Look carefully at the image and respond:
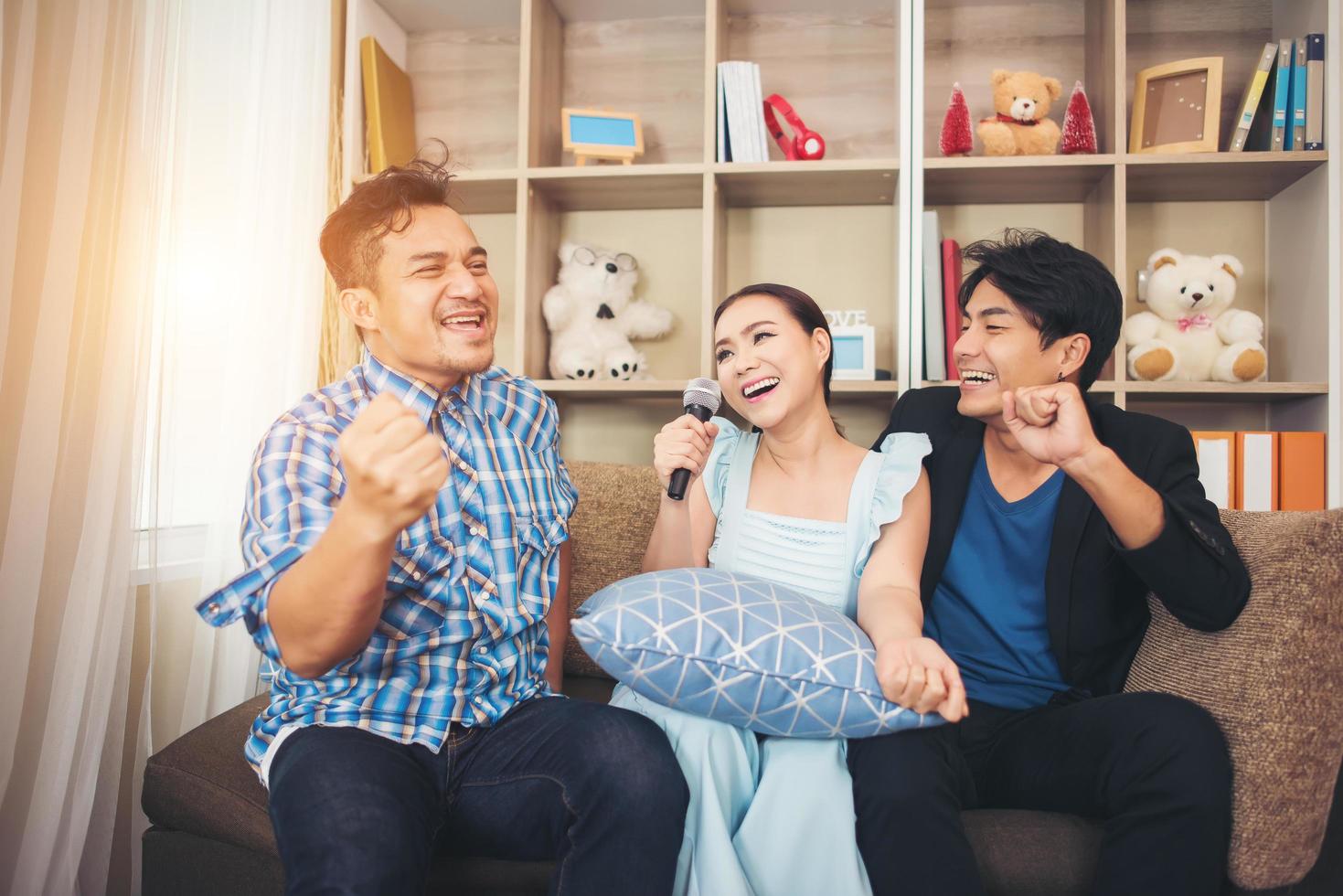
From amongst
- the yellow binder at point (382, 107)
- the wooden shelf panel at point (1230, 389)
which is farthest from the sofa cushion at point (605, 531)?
the wooden shelf panel at point (1230, 389)

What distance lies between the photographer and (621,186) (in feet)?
7.58

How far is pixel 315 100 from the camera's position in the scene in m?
2.17

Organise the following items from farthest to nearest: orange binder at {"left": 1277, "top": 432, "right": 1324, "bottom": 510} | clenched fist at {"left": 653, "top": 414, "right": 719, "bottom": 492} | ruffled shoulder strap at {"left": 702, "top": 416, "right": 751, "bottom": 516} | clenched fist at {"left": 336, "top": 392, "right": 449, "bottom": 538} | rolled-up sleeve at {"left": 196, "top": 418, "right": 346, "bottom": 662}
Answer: orange binder at {"left": 1277, "top": 432, "right": 1324, "bottom": 510} → ruffled shoulder strap at {"left": 702, "top": 416, "right": 751, "bottom": 516} → clenched fist at {"left": 653, "top": 414, "right": 719, "bottom": 492} → rolled-up sleeve at {"left": 196, "top": 418, "right": 346, "bottom": 662} → clenched fist at {"left": 336, "top": 392, "right": 449, "bottom": 538}

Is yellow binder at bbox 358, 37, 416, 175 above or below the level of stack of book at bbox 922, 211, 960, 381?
above

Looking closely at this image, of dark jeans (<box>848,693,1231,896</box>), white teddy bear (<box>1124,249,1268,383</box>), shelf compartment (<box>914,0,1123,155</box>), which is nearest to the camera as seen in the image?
dark jeans (<box>848,693,1231,896</box>)

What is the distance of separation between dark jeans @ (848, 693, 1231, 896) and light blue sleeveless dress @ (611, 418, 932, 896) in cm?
4

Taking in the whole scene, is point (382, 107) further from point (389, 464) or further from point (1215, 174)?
point (1215, 174)

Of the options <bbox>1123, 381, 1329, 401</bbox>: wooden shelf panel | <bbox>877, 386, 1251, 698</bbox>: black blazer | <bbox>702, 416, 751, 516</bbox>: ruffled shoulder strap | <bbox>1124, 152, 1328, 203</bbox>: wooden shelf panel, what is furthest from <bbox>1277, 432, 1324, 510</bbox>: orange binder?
<bbox>702, 416, 751, 516</bbox>: ruffled shoulder strap

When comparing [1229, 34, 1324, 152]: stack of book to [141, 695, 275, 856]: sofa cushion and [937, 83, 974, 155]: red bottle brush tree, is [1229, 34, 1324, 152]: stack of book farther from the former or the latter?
[141, 695, 275, 856]: sofa cushion

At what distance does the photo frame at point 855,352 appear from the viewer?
86.9 inches

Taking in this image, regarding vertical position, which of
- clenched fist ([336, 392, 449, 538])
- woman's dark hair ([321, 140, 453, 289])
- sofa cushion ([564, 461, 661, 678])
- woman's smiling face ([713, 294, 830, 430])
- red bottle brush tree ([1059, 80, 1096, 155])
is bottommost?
sofa cushion ([564, 461, 661, 678])

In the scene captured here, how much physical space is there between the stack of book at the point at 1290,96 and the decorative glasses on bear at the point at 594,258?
4.89 feet

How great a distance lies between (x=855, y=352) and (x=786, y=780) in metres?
1.29

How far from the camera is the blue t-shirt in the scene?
1380mm
